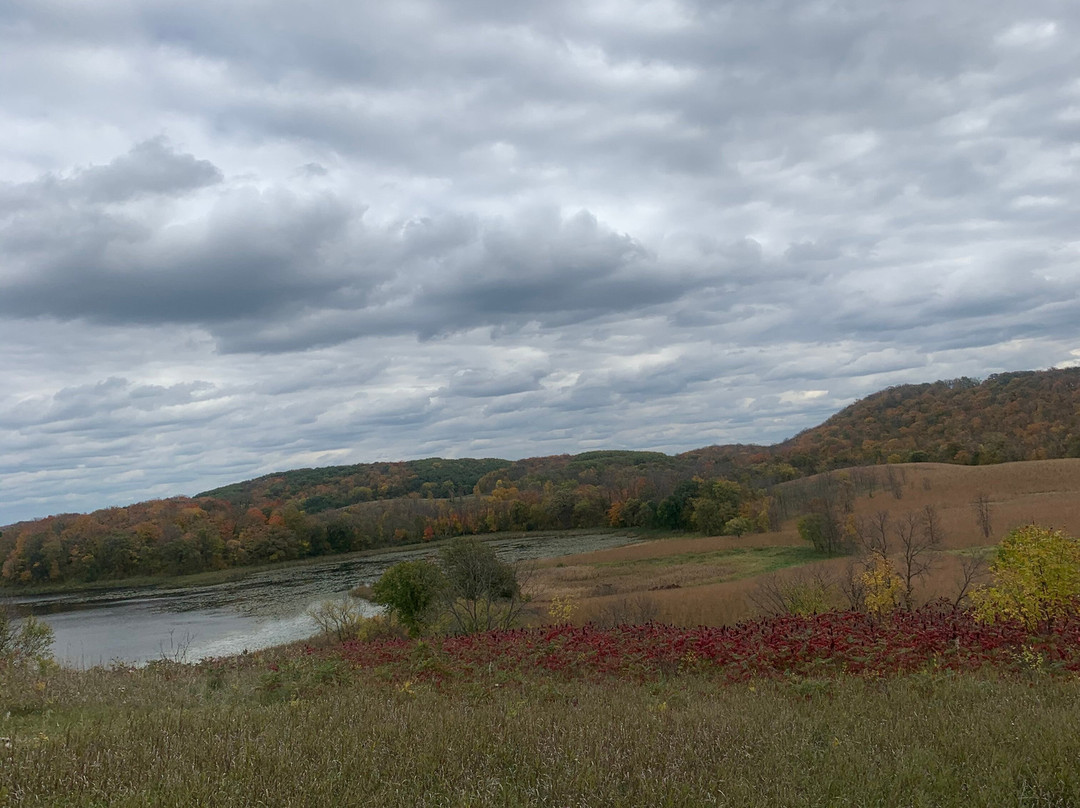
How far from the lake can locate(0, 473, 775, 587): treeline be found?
23.3 ft

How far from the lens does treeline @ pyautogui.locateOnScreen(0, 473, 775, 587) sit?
92919 mm

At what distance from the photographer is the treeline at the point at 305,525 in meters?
92.9

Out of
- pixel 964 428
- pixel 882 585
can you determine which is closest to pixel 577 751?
pixel 882 585

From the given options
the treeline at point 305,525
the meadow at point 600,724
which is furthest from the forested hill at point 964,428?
the meadow at point 600,724

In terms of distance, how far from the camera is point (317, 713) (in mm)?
6363

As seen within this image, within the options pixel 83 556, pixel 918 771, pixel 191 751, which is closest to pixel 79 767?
pixel 191 751

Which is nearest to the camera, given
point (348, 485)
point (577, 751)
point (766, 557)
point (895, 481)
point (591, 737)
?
point (577, 751)

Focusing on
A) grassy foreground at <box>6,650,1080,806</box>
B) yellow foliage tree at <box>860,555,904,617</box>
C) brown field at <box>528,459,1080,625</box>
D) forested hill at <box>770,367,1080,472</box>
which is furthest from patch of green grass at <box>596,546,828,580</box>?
forested hill at <box>770,367,1080,472</box>

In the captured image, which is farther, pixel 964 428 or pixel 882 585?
pixel 964 428

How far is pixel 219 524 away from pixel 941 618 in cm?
11676

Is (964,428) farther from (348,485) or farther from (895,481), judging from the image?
(348,485)

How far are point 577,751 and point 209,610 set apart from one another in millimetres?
63412

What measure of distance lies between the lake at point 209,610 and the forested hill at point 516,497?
8.47 m

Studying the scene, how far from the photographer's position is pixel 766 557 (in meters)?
65.8
